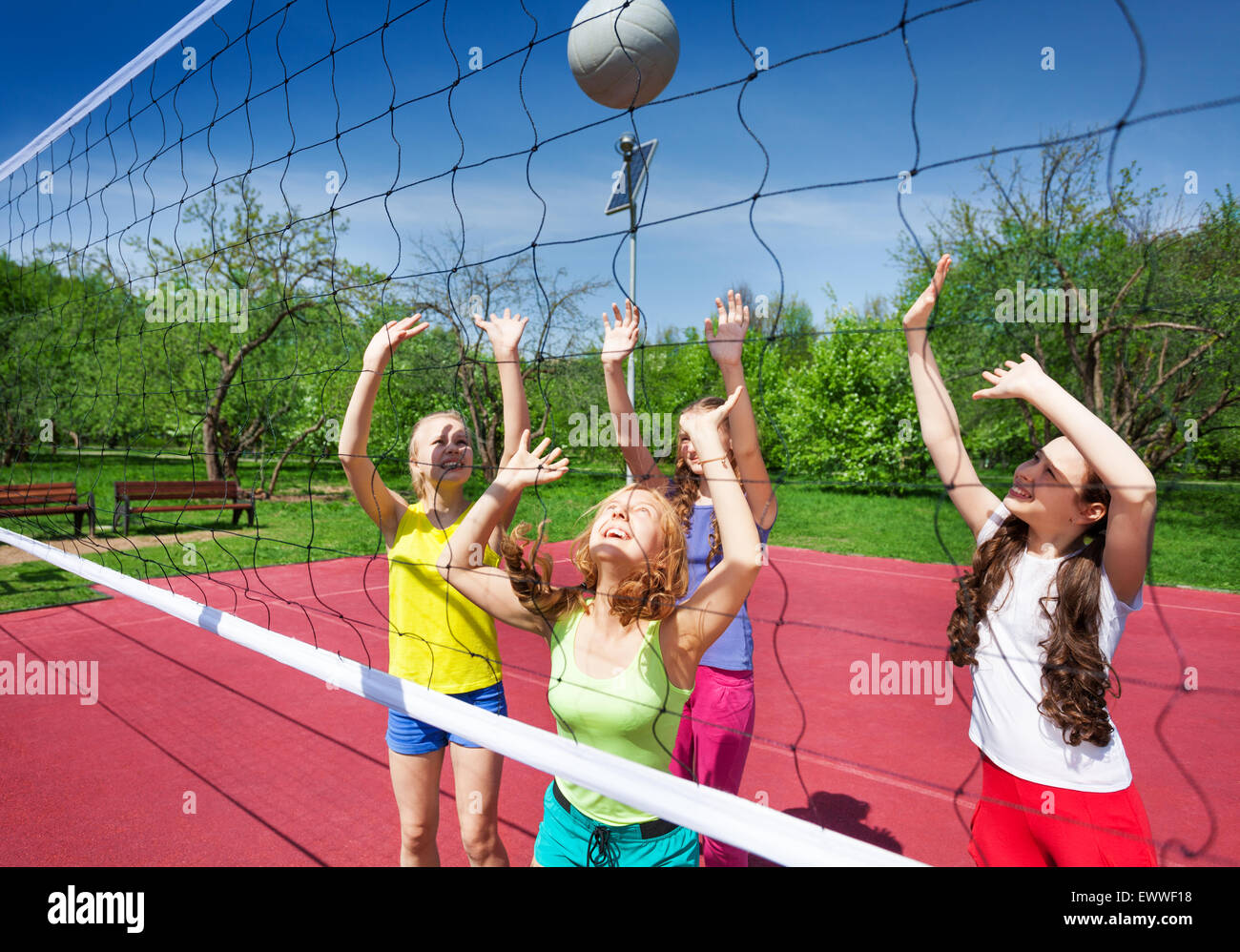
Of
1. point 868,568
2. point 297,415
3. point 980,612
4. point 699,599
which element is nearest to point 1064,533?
point 980,612

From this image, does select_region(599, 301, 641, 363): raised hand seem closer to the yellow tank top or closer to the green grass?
the yellow tank top

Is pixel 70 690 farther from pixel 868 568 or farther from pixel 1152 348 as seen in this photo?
pixel 1152 348

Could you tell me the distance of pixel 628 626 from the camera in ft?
5.49

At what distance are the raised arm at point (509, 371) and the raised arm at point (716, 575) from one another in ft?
2.03

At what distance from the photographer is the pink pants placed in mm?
2061

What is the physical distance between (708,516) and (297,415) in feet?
54.9

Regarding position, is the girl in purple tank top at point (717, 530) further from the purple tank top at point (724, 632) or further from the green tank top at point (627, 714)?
the green tank top at point (627, 714)

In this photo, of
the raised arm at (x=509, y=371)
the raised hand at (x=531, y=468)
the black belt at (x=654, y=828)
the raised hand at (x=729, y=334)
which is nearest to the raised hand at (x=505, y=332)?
the raised arm at (x=509, y=371)

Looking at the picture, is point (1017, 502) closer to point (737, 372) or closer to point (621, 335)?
point (737, 372)

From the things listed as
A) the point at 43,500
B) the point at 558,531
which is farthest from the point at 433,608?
the point at 558,531

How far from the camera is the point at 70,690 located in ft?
13.7

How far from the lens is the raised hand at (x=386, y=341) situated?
6.57 ft

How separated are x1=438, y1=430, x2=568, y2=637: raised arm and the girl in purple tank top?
32cm

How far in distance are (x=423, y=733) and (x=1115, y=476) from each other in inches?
66.6
